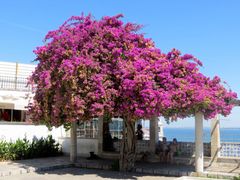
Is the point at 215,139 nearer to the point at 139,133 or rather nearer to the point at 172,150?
the point at 172,150

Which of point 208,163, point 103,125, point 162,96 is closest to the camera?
point 162,96

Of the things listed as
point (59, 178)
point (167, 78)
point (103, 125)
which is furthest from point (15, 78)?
point (167, 78)

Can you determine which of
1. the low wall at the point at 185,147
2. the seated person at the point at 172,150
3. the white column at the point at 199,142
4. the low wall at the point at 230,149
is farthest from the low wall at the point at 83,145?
the white column at the point at 199,142

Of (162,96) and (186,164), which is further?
(186,164)


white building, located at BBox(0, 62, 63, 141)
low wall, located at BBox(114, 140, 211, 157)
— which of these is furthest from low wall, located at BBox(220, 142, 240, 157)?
white building, located at BBox(0, 62, 63, 141)

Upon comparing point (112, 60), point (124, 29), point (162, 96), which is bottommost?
point (162, 96)

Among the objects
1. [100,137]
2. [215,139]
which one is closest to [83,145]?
[100,137]

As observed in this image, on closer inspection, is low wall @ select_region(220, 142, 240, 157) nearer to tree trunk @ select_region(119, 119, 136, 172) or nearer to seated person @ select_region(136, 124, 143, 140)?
tree trunk @ select_region(119, 119, 136, 172)

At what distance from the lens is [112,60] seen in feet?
50.3

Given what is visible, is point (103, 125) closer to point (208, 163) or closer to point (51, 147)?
point (51, 147)

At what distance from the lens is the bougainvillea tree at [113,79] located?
14.5m

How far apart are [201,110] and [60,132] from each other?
11.8 meters

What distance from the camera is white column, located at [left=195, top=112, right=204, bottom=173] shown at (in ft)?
52.8

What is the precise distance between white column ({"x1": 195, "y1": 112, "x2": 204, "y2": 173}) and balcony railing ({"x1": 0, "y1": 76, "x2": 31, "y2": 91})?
39.4 ft
